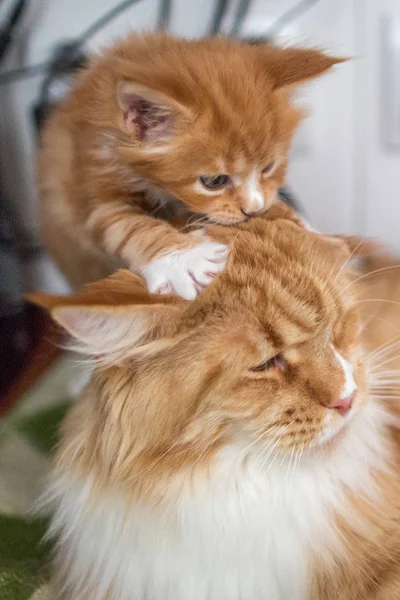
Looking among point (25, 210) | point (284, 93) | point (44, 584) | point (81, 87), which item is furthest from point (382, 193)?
point (44, 584)

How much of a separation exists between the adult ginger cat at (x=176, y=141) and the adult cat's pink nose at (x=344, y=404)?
0.32m

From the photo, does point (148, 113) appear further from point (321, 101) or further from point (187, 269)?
point (321, 101)

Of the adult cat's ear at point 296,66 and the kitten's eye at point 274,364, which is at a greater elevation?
the adult cat's ear at point 296,66

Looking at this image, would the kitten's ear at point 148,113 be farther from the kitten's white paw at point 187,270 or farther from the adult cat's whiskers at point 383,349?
the adult cat's whiskers at point 383,349

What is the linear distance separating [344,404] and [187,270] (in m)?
0.32

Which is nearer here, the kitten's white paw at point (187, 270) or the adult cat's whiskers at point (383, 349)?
the kitten's white paw at point (187, 270)

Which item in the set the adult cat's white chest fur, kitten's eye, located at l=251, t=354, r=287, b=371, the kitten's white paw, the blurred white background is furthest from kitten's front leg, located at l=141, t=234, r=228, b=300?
the blurred white background

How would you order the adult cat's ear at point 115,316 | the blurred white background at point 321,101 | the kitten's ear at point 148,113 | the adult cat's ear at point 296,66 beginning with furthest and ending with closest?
the blurred white background at point 321,101 < the adult cat's ear at point 296,66 < the kitten's ear at point 148,113 < the adult cat's ear at point 115,316

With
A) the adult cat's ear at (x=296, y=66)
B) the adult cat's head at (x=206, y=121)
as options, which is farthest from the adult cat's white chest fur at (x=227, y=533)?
the adult cat's ear at (x=296, y=66)

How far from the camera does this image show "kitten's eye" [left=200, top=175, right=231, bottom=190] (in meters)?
Result: 1.16

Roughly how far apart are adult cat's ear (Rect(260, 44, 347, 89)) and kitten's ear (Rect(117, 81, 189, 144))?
23 cm

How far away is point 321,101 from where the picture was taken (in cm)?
175

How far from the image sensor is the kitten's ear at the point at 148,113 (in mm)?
1020

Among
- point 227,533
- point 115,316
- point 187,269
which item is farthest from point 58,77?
point 227,533
